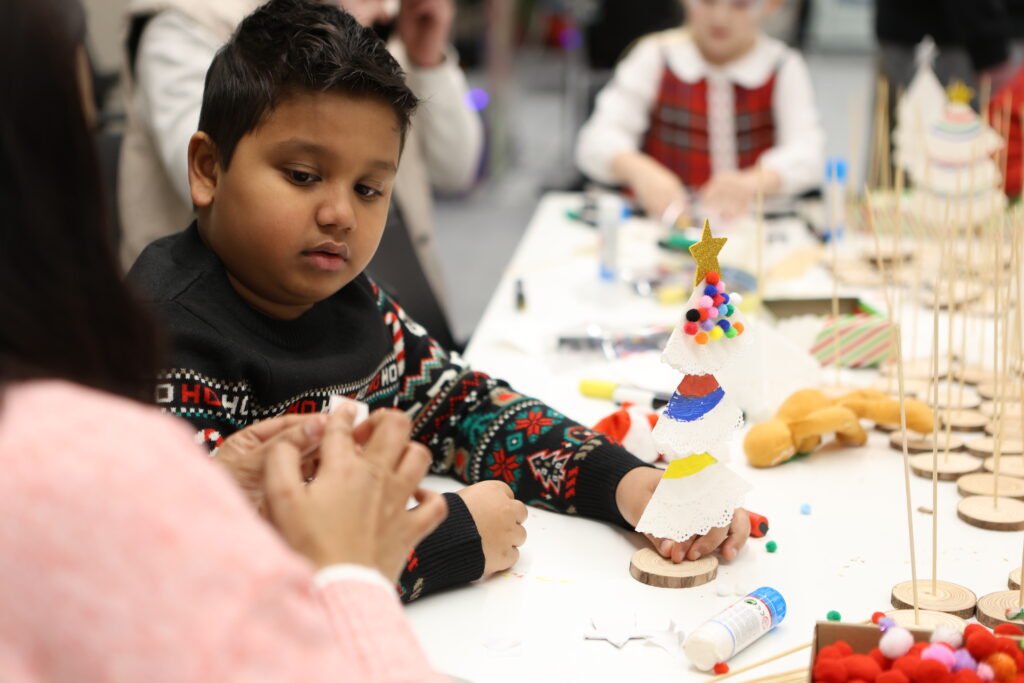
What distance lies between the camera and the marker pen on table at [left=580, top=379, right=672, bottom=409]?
135 cm

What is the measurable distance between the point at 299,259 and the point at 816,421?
1.88ft

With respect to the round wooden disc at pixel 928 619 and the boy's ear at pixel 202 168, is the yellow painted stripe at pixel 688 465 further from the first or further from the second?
the boy's ear at pixel 202 168

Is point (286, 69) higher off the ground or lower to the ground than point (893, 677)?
higher

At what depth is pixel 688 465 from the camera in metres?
0.97

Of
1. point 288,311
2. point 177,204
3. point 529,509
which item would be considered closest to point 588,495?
point 529,509

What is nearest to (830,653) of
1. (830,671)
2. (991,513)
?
(830,671)

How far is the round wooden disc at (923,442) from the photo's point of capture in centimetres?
122

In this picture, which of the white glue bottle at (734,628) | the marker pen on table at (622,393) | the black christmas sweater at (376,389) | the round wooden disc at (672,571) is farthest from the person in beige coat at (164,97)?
the white glue bottle at (734,628)

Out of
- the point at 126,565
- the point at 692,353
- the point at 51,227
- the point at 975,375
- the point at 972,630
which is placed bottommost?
the point at 975,375

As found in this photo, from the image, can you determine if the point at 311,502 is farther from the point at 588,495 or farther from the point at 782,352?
the point at 782,352

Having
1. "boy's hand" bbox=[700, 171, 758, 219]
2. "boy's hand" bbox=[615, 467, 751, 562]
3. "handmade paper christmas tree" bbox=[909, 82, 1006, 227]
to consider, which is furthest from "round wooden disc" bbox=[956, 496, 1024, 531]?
"boy's hand" bbox=[700, 171, 758, 219]

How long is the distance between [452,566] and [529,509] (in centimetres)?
20

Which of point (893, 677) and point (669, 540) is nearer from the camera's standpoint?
point (893, 677)

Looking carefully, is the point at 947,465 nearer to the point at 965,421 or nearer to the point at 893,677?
the point at 965,421
